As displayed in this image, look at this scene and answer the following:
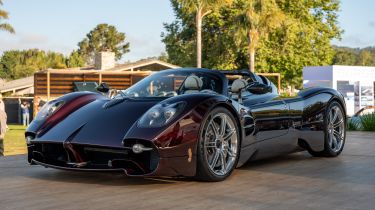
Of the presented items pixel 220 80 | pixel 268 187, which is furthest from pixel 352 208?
pixel 220 80

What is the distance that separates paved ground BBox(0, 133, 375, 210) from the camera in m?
4.59

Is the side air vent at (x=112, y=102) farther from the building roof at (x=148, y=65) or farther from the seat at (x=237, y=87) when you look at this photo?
the building roof at (x=148, y=65)

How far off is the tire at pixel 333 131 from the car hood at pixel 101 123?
3.04 m

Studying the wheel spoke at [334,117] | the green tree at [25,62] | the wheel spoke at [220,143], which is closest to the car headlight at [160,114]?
the wheel spoke at [220,143]

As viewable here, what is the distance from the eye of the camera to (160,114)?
17.9 feet

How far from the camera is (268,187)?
5.45 m

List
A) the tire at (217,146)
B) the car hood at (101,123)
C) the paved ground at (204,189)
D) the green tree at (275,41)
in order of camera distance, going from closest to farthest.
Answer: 1. the paved ground at (204,189)
2. the car hood at (101,123)
3. the tire at (217,146)
4. the green tree at (275,41)

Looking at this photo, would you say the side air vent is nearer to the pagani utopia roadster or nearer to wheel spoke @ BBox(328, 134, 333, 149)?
the pagani utopia roadster

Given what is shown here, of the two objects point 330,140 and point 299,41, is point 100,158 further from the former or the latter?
point 299,41

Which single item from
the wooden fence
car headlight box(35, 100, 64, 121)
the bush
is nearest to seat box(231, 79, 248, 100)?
car headlight box(35, 100, 64, 121)

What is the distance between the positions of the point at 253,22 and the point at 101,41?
7782 cm

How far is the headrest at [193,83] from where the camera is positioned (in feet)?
21.9

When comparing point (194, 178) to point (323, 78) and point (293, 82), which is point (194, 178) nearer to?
point (323, 78)

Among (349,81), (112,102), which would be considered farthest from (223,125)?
(349,81)
